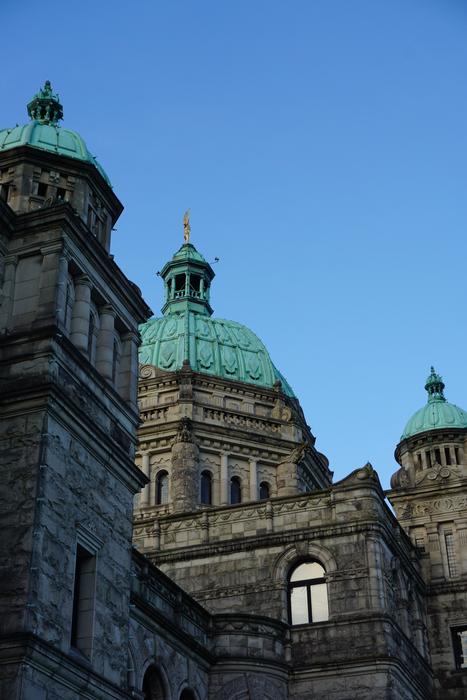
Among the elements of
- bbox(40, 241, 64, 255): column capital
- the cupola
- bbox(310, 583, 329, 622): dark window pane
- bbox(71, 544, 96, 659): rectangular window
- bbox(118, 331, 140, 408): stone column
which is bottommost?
bbox(71, 544, 96, 659): rectangular window

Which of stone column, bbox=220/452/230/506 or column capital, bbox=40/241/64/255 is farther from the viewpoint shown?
stone column, bbox=220/452/230/506

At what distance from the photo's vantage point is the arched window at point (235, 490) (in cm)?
5947

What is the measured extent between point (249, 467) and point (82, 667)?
37.8 meters

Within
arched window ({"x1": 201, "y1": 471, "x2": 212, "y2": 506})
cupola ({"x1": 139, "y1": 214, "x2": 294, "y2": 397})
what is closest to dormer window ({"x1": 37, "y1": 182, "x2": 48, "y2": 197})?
arched window ({"x1": 201, "y1": 471, "x2": 212, "y2": 506})

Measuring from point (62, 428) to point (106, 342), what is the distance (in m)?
4.14

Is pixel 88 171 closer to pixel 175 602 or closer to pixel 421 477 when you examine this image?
pixel 175 602

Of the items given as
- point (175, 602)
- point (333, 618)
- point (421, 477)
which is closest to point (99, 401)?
point (175, 602)

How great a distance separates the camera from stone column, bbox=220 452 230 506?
5853cm

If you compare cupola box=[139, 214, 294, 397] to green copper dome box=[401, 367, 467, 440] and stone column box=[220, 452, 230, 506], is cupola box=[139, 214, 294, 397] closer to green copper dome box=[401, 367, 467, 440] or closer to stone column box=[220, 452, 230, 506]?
stone column box=[220, 452, 230, 506]

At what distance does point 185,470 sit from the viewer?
58.5 m

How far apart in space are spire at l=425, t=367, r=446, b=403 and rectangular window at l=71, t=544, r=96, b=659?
1351 inches

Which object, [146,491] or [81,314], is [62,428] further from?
[146,491]

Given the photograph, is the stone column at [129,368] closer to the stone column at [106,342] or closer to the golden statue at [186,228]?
the stone column at [106,342]

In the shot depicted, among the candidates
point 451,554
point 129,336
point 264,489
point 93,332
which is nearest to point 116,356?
point 129,336
